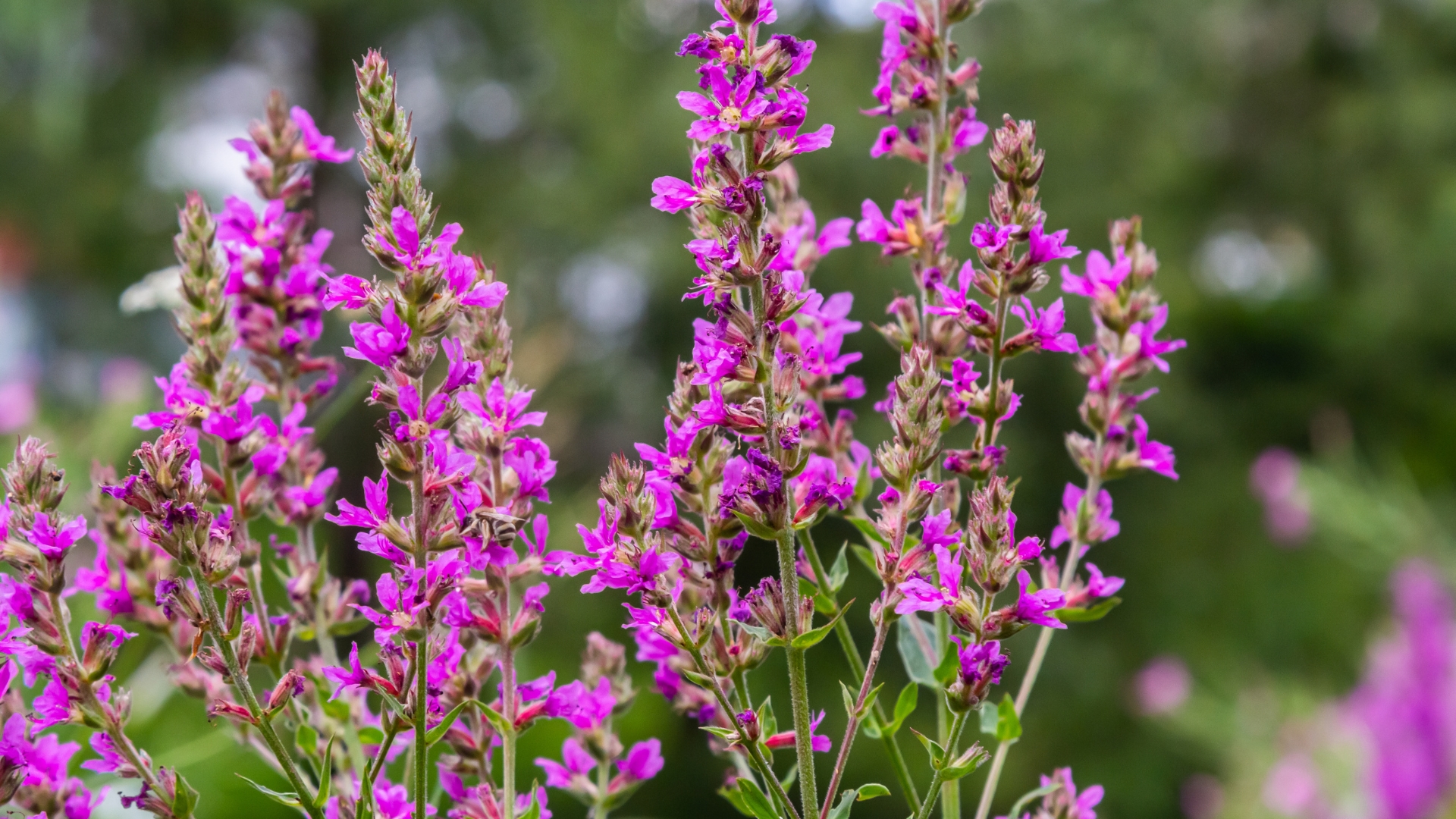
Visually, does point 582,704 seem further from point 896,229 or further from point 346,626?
point 896,229

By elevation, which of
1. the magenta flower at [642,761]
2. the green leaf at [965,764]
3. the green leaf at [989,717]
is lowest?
the green leaf at [989,717]

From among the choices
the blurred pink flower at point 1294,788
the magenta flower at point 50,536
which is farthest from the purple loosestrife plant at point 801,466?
the blurred pink flower at point 1294,788

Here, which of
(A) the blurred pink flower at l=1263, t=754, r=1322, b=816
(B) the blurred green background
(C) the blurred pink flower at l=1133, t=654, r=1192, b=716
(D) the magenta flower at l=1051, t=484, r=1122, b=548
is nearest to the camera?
(D) the magenta flower at l=1051, t=484, r=1122, b=548

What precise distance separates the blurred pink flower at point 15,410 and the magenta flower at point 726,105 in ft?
6.79

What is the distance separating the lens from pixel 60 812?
0.63 metres

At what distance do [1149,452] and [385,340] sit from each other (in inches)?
20.4

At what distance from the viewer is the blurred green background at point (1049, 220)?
5.40m

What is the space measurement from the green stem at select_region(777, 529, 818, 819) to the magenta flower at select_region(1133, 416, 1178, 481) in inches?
12.6

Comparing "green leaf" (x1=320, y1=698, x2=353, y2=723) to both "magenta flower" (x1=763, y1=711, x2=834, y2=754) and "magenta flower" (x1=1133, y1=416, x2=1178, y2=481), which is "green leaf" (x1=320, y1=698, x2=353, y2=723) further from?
"magenta flower" (x1=1133, y1=416, x2=1178, y2=481)

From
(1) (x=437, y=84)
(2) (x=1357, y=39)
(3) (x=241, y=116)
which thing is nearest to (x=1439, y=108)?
(2) (x=1357, y=39)

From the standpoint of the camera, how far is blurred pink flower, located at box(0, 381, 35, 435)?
7.48 ft

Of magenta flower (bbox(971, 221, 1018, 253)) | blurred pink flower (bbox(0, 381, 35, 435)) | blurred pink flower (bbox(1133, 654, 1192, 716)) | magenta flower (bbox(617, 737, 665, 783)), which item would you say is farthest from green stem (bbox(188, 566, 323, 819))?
blurred pink flower (bbox(1133, 654, 1192, 716))

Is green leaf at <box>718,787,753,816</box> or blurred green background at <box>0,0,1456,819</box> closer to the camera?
green leaf at <box>718,787,753,816</box>

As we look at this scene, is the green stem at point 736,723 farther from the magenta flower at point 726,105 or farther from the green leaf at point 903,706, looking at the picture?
the magenta flower at point 726,105
